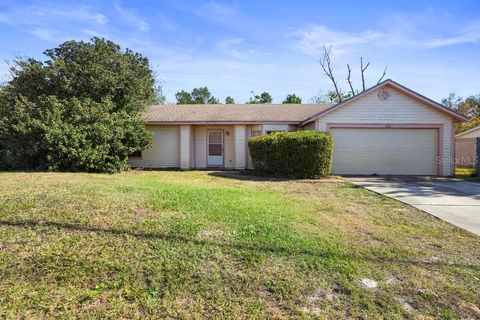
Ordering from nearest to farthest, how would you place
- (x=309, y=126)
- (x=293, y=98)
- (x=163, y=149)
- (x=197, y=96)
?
(x=309, y=126), (x=163, y=149), (x=293, y=98), (x=197, y=96)

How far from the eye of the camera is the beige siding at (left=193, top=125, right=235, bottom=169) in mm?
18047

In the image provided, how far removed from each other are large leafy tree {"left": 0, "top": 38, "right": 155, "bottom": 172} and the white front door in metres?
3.32

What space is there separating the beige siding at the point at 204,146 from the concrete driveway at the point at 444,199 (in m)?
7.96

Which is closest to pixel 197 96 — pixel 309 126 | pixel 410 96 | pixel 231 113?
pixel 231 113

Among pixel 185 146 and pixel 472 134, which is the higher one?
pixel 472 134

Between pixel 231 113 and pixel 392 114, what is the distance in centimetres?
762

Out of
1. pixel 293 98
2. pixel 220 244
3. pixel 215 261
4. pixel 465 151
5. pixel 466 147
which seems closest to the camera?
pixel 215 261

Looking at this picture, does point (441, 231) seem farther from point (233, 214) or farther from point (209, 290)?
point (209, 290)

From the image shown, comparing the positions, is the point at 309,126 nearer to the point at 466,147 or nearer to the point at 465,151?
the point at 466,147

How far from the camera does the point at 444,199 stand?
29.6 ft

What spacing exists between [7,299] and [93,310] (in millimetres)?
829

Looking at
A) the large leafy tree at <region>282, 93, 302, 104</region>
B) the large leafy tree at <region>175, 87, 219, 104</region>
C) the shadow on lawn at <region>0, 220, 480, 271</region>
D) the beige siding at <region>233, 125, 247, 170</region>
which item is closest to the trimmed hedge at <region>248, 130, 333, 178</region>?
the beige siding at <region>233, 125, 247, 170</region>

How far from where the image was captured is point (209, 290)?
350cm

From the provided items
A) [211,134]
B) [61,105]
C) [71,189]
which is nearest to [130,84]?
[61,105]
